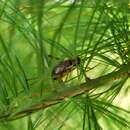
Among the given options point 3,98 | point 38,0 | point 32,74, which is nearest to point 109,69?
point 32,74

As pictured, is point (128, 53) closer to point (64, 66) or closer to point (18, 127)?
point (64, 66)

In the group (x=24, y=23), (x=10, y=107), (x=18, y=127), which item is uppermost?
(x=24, y=23)

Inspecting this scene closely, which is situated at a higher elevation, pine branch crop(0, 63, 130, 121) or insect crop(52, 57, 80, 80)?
insect crop(52, 57, 80, 80)

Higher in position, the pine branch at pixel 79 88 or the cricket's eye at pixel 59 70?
the cricket's eye at pixel 59 70

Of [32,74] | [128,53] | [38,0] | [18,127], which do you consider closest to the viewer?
[38,0]

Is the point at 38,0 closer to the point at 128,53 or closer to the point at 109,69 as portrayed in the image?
the point at 128,53

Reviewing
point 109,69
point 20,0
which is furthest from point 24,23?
point 109,69

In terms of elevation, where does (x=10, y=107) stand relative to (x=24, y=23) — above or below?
below

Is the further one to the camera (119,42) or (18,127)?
(18,127)

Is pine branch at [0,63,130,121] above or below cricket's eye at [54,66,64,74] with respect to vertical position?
below

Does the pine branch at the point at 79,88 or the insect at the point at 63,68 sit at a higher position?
the insect at the point at 63,68

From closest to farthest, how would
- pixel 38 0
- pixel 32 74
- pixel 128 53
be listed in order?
pixel 38 0 < pixel 128 53 < pixel 32 74
